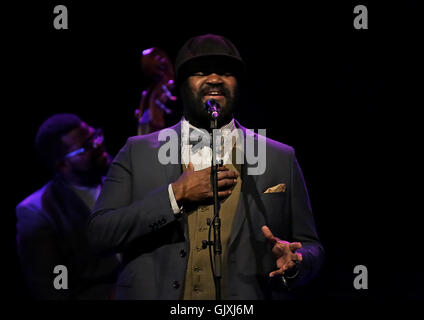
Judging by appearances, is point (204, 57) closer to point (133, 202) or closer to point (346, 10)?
point (133, 202)

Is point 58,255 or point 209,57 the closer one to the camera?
point 209,57

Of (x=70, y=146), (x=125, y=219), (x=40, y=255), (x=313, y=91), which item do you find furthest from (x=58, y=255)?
(x=313, y=91)

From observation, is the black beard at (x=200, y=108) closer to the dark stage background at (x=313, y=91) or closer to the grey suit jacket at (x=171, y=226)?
the grey suit jacket at (x=171, y=226)

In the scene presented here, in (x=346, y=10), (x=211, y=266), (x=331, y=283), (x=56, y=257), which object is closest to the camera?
(x=211, y=266)

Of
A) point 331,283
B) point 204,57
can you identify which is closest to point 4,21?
point 204,57

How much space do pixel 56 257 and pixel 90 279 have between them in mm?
279

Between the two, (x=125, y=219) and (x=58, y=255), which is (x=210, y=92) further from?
(x=58, y=255)

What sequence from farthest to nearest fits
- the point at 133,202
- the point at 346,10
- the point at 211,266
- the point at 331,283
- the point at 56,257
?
the point at 331,283 → the point at 346,10 → the point at 56,257 → the point at 133,202 → the point at 211,266

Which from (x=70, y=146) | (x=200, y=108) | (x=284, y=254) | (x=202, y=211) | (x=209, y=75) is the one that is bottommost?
(x=284, y=254)

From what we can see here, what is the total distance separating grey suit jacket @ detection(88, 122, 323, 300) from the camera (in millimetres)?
2303

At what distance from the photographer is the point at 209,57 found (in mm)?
2572

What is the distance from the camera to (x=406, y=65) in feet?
13.4

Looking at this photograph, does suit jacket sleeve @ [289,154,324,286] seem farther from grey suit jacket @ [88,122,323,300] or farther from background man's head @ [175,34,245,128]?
background man's head @ [175,34,245,128]

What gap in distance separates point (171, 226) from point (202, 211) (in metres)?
0.16
